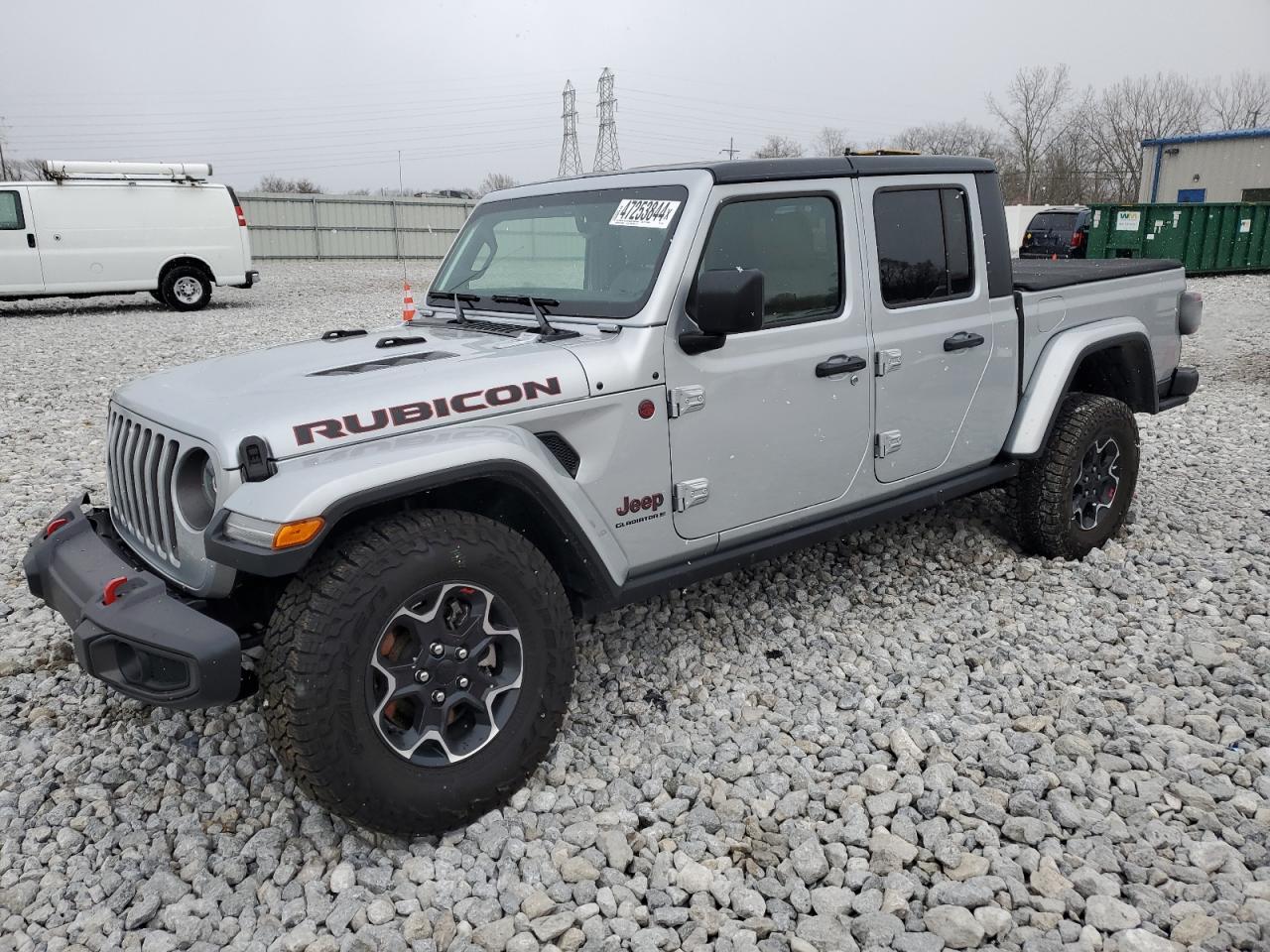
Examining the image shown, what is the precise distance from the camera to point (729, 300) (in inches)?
122

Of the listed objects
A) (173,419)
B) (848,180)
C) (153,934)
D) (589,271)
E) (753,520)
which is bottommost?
(153,934)

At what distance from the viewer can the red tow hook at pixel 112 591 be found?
9.14ft

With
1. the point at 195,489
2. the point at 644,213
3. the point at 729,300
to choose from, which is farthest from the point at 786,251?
the point at 195,489

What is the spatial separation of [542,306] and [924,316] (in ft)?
5.31

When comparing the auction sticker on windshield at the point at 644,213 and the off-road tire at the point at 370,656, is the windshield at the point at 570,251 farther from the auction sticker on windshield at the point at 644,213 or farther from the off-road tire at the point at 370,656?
the off-road tire at the point at 370,656

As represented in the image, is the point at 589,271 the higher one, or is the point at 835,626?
the point at 589,271

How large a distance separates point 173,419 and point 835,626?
109 inches

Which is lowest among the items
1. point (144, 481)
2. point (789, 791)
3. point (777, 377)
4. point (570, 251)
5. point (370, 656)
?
point (789, 791)

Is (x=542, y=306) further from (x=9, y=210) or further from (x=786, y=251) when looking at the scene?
(x=9, y=210)

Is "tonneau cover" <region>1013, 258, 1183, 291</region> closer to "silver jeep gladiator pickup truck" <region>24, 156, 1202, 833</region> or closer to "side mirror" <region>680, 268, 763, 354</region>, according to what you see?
"silver jeep gladiator pickup truck" <region>24, 156, 1202, 833</region>

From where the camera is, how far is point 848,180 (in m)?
3.89

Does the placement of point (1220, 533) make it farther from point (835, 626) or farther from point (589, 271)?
point (589, 271)

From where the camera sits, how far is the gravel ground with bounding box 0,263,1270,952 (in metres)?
2.60

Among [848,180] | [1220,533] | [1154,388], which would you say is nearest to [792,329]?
[848,180]
